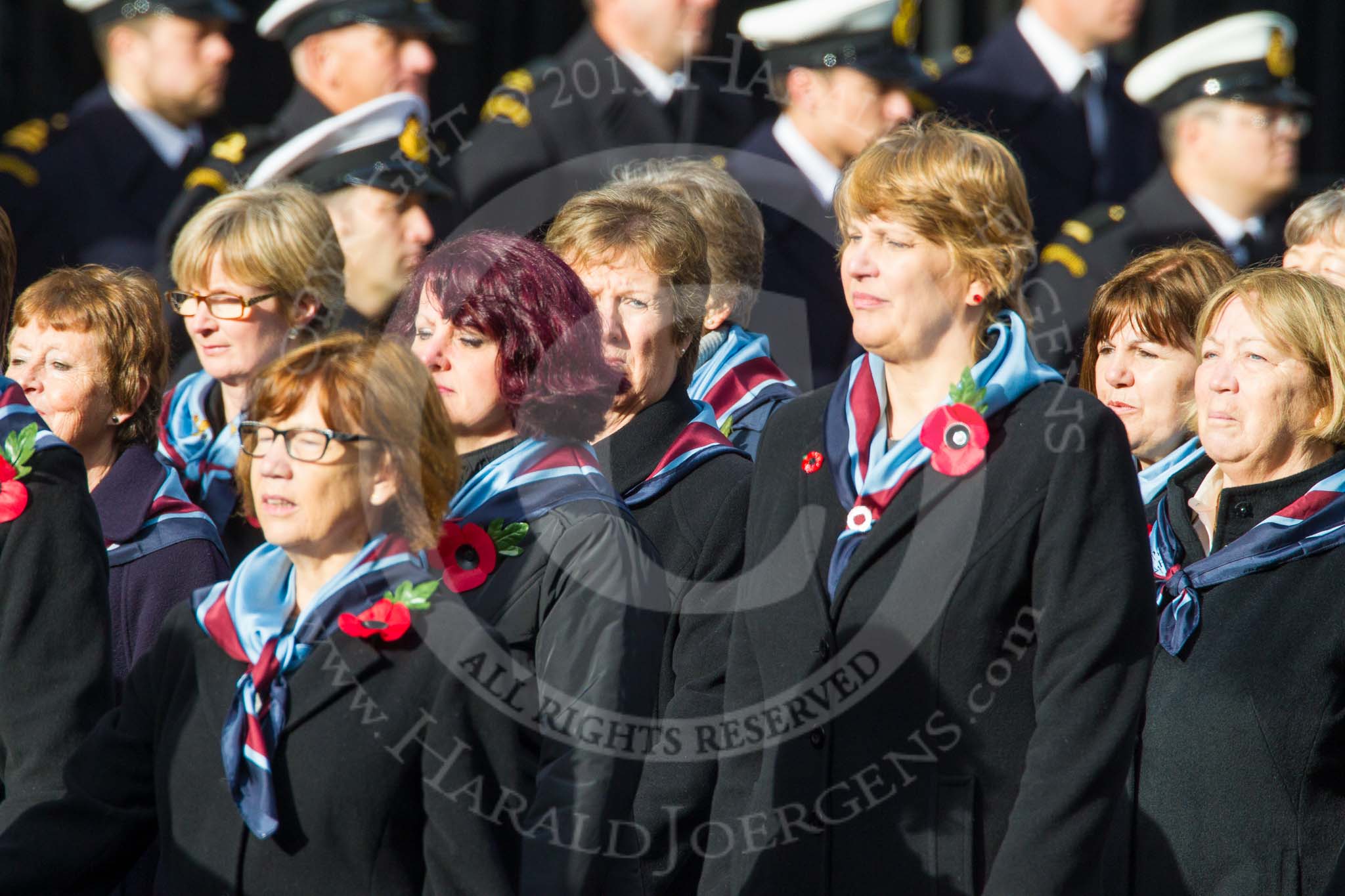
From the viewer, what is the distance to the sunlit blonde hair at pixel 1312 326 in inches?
117

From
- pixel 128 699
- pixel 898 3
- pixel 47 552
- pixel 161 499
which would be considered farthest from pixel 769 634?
pixel 898 3

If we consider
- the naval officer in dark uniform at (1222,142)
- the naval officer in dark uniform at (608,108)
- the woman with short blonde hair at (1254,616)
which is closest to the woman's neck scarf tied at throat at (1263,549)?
the woman with short blonde hair at (1254,616)

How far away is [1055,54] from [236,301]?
3.61 metres

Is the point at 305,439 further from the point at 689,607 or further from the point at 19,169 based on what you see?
the point at 19,169

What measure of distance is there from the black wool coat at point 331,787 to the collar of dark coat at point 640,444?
35.3 inches

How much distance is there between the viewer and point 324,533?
2.30 meters

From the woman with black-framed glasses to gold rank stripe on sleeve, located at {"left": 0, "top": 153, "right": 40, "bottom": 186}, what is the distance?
2.42m

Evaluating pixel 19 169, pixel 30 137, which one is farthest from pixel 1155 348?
pixel 30 137

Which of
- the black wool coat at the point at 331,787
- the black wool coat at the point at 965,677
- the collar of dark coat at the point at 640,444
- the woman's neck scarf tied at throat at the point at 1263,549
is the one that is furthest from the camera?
the collar of dark coat at the point at 640,444

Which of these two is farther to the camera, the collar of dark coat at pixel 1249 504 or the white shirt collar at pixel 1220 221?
the white shirt collar at pixel 1220 221

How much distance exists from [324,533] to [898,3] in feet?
13.4

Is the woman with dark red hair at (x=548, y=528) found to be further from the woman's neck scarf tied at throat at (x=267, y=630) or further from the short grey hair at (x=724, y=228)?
the short grey hair at (x=724, y=228)

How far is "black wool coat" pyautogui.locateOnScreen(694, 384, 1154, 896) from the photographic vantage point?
2381 mm

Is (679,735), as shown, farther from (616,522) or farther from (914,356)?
(914,356)
